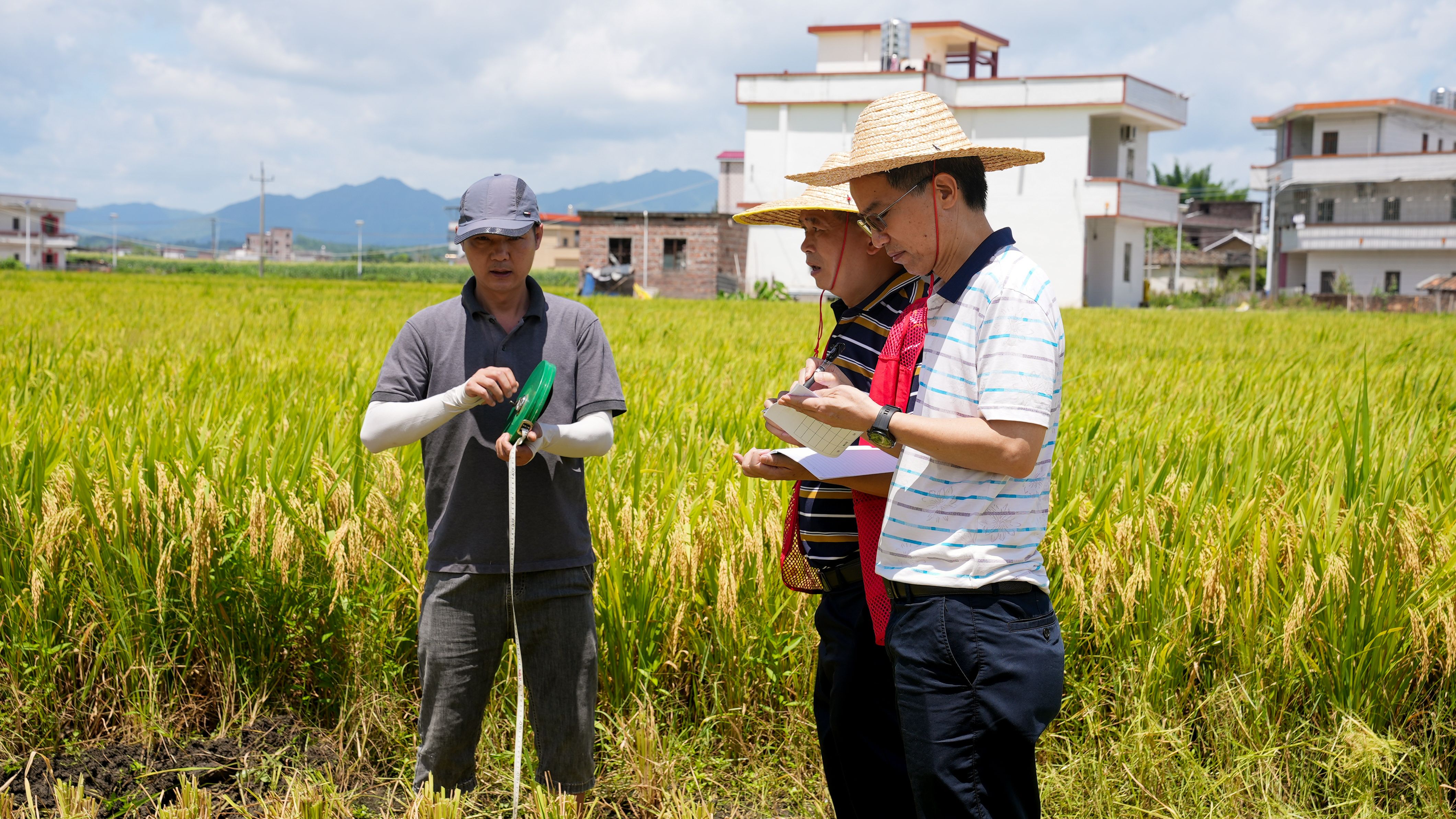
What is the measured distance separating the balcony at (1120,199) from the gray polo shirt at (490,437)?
32071 mm

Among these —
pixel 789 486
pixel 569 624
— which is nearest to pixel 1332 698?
pixel 789 486

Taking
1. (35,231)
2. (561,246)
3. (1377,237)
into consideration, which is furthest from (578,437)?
(35,231)

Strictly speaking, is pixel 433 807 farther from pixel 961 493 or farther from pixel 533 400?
pixel 961 493

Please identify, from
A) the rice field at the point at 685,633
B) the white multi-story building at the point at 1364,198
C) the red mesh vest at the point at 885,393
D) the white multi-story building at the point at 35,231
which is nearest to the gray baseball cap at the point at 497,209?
the red mesh vest at the point at 885,393

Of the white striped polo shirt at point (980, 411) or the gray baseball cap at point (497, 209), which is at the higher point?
the gray baseball cap at point (497, 209)

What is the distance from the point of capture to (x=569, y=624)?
229cm

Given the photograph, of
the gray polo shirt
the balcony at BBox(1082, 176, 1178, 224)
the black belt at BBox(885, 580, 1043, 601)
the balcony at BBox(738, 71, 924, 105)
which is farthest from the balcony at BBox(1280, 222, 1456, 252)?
the black belt at BBox(885, 580, 1043, 601)

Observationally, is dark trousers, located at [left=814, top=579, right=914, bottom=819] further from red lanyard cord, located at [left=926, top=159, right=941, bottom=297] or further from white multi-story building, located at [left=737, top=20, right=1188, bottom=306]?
white multi-story building, located at [left=737, top=20, right=1188, bottom=306]

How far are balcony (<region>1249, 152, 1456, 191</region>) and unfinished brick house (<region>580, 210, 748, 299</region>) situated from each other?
2367cm

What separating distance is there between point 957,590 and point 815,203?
80 cm

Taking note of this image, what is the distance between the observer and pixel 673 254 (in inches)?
1362

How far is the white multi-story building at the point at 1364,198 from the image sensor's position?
41.3 metres

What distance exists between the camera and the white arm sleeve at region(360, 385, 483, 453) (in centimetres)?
206

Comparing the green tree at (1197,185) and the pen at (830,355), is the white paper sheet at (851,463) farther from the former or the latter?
the green tree at (1197,185)
